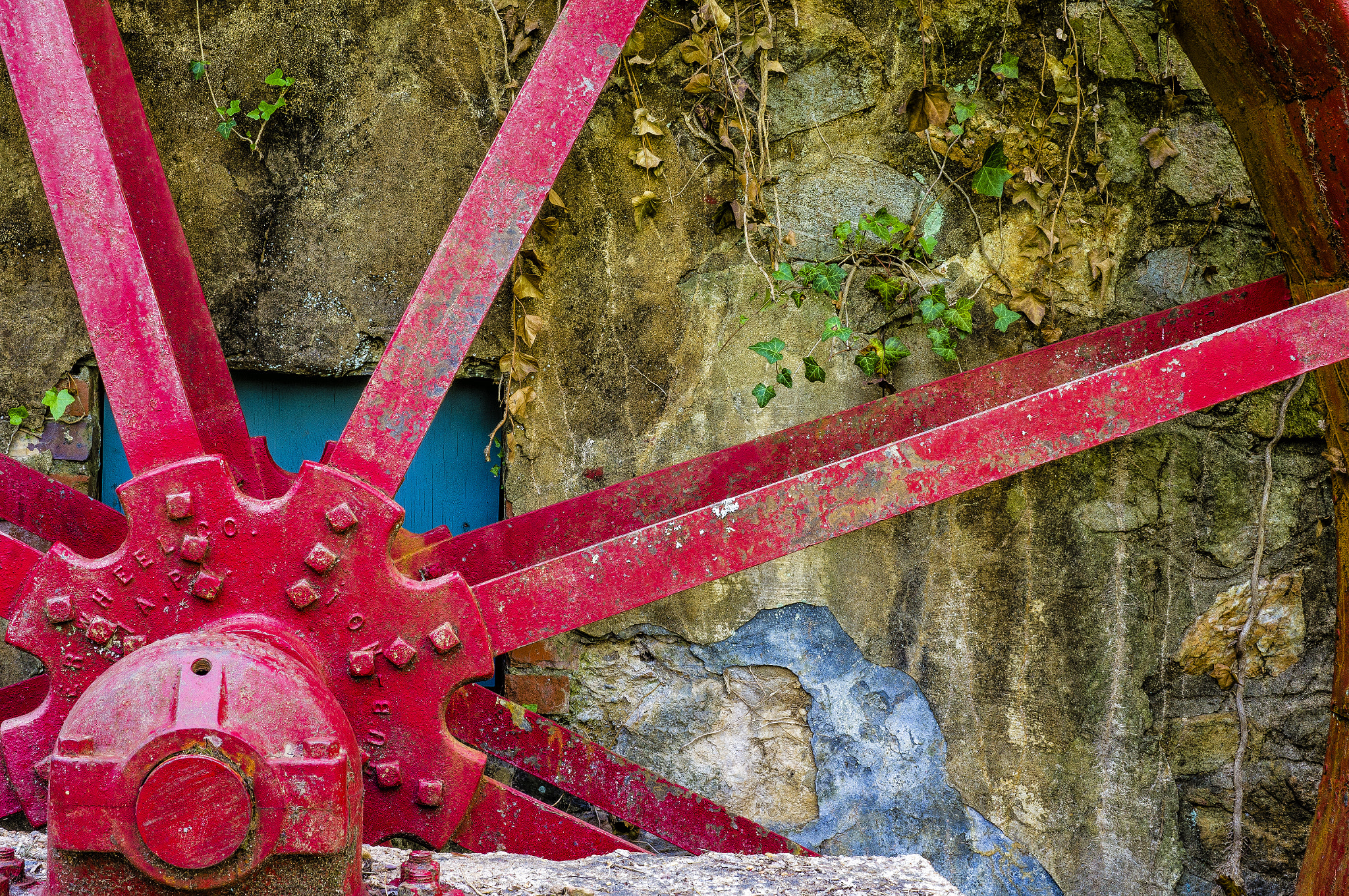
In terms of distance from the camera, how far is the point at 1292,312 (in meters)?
1.50

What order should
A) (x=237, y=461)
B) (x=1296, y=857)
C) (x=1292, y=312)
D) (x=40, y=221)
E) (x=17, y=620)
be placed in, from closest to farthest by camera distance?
(x=17, y=620), (x=1292, y=312), (x=237, y=461), (x=40, y=221), (x=1296, y=857)

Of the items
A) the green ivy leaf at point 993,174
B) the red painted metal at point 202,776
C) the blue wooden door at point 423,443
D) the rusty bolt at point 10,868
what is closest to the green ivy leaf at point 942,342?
the green ivy leaf at point 993,174

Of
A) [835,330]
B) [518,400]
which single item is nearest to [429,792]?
[518,400]

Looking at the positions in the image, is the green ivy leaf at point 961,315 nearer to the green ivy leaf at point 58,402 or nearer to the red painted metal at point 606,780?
the red painted metal at point 606,780

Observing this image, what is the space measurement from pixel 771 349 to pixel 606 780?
3.91ft

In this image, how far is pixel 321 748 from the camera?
3.96 feet

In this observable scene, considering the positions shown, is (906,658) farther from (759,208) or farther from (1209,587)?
(759,208)

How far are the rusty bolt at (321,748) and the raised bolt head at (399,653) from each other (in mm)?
204

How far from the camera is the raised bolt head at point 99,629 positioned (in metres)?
Result: 1.38

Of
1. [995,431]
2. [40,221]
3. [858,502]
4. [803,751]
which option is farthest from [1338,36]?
[40,221]

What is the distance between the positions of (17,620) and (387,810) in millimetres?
664

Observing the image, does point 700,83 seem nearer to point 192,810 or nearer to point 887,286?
point 887,286

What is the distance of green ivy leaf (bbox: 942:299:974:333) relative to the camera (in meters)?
2.39

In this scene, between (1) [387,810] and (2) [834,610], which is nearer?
(1) [387,810]
